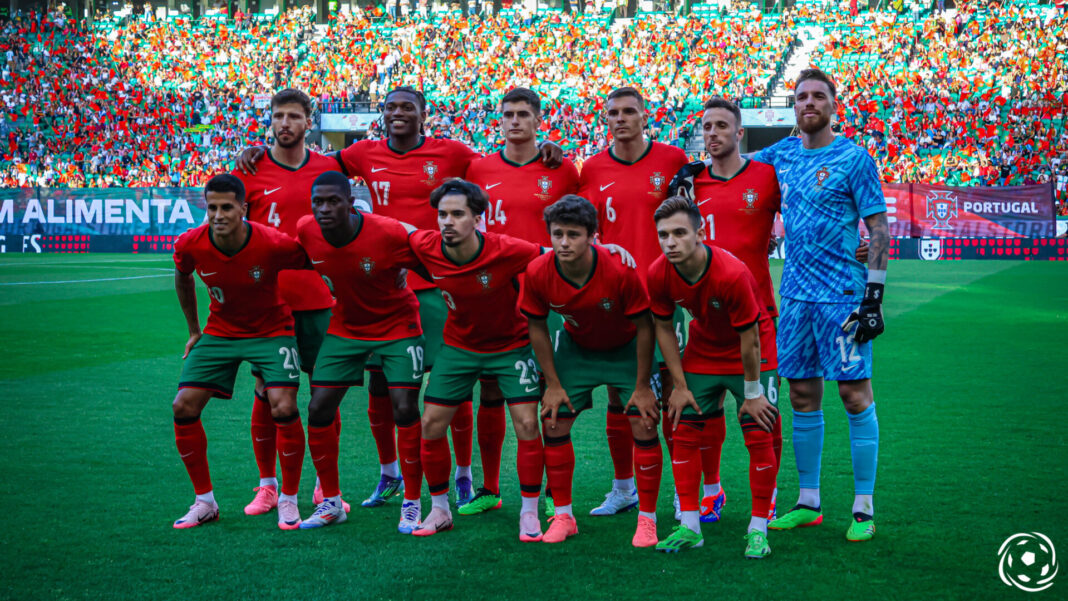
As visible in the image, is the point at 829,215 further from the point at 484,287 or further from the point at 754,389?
the point at 484,287

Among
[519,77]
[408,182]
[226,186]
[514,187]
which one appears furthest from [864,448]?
[519,77]

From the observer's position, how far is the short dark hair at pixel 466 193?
16.6 ft

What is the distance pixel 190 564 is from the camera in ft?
14.6

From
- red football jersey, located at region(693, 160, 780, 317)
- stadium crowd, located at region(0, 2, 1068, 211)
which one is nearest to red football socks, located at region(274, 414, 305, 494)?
red football jersey, located at region(693, 160, 780, 317)

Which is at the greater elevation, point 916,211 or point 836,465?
point 916,211

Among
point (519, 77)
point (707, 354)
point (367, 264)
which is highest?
point (519, 77)

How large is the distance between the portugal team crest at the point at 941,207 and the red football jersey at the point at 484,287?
855 inches

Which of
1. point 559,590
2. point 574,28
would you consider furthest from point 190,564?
point 574,28

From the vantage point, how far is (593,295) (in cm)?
493

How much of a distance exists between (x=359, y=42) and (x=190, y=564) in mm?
37232

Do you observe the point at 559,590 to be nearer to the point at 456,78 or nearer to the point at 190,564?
the point at 190,564

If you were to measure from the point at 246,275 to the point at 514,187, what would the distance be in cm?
161

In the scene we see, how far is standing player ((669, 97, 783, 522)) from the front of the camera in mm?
5219

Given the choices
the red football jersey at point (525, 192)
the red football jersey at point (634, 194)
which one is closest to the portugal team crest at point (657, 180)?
the red football jersey at point (634, 194)
